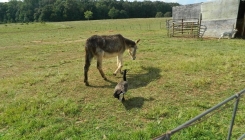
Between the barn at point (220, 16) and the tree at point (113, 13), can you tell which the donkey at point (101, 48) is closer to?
the barn at point (220, 16)

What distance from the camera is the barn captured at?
1512 centimetres

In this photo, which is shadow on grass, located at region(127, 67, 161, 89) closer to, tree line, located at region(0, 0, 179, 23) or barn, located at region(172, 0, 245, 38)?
barn, located at region(172, 0, 245, 38)

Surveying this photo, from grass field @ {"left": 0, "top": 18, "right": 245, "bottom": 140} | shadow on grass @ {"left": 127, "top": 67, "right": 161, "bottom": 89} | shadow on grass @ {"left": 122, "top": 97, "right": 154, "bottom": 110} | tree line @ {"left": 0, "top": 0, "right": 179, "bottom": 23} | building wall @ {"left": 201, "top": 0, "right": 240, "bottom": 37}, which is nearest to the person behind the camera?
grass field @ {"left": 0, "top": 18, "right": 245, "bottom": 140}

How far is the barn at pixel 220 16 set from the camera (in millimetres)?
15116

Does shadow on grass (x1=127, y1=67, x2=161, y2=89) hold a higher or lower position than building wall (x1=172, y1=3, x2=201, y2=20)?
lower

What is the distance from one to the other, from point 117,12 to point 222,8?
281ft

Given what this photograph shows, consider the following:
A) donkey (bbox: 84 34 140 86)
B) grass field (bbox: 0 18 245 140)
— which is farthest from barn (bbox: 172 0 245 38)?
donkey (bbox: 84 34 140 86)

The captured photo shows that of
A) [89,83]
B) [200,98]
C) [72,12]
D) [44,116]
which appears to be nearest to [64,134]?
[44,116]

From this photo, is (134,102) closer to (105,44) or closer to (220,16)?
(105,44)

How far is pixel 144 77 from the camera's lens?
665cm

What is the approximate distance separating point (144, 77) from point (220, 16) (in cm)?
1320

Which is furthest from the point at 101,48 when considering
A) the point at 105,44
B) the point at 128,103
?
the point at 128,103

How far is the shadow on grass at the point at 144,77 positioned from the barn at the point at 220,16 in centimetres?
1159

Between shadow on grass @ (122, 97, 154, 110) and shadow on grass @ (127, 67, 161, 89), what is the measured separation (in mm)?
854
